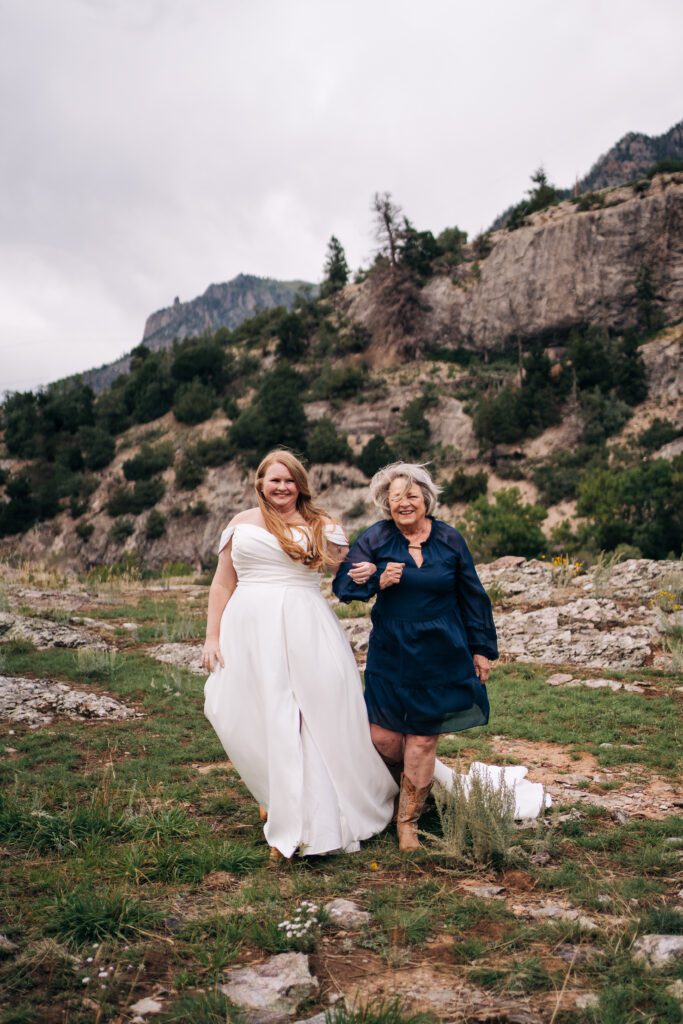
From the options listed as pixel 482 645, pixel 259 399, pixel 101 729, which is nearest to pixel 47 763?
pixel 101 729

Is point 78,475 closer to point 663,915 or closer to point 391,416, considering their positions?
point 391,416

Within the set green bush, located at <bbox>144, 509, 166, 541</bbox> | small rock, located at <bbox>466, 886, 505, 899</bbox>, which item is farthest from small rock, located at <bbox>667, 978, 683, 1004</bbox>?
green bush, located at <bbox>144, 509, 166, 541</bbox>

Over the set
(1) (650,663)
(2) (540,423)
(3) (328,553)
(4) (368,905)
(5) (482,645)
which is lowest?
Answer: (1) (650,663)

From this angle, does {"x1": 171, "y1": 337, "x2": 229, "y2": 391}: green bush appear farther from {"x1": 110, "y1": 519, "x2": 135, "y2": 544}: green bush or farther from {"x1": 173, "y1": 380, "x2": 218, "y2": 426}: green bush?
{"x1": 110, "y1": 519, "x2": 135, "y2": 544}: green bush

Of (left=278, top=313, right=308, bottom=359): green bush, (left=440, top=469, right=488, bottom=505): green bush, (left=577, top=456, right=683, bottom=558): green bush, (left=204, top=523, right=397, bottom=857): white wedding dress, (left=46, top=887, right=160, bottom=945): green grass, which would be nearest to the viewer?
(left=46, top=887, right=160, bottom=945): green grass

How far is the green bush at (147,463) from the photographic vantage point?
3641 cm

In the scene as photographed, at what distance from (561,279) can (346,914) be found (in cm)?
3957

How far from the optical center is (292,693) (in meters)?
3.59

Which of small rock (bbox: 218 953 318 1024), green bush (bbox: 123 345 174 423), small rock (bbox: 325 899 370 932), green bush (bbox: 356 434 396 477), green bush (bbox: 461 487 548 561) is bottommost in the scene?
small rock (bbox: 325 899 370 932)

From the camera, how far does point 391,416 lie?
35625 millimetres

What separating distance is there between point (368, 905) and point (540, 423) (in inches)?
1232

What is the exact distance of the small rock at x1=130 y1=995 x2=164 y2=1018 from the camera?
6.95 feet

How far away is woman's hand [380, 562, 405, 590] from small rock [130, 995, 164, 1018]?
2.01 m

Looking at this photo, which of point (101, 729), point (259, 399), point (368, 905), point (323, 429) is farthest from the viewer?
point (259, 399)
